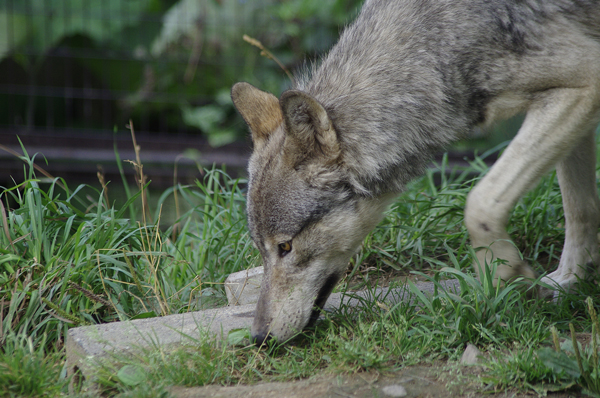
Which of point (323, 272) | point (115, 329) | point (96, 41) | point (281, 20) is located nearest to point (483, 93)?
point (323, 272)

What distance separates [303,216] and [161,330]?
0.97m

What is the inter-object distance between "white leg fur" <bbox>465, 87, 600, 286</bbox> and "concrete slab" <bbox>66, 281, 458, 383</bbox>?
18.3 inches

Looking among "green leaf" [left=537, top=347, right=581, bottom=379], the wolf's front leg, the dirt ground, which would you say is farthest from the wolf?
"green leaf" [left=537, top=347, right=581, bottom=379]

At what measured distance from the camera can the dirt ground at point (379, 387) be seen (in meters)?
2.36

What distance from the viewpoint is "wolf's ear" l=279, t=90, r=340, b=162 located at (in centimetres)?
283

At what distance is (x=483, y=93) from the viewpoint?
3160mm

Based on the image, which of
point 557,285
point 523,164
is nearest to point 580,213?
point 557,285

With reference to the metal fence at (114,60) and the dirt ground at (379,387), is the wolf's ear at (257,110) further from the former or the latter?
the metal fence at (114,60)

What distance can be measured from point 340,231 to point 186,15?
21.4 feet

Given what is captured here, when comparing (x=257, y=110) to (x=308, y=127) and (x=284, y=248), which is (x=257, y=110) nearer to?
(x=308, y=127)

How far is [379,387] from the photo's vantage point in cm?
242

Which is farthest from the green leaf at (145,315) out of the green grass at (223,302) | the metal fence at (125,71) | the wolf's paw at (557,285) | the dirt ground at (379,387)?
the metal fence at (125,71)

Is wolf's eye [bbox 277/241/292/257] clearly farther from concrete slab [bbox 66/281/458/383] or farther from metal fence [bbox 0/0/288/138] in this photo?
metal fence [bbox 0/0/288/138]

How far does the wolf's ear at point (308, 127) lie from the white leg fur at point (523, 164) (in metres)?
0.80
